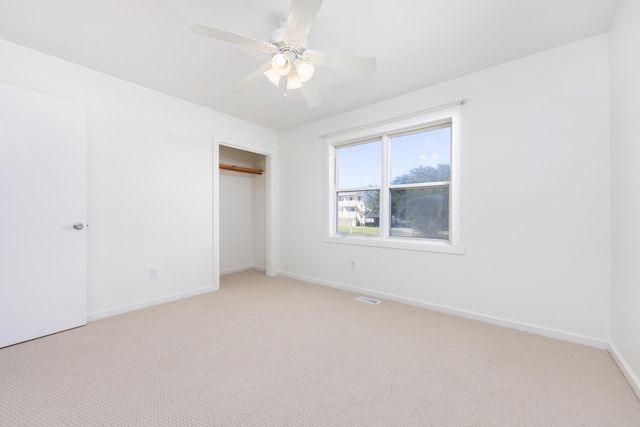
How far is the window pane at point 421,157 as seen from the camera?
2948 millimetres

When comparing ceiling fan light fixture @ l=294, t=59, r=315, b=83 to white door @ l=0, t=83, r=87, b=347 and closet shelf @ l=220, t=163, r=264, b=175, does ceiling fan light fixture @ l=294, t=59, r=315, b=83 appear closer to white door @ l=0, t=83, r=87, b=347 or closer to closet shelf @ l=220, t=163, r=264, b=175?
white door @ l=0, t=83, r=87, b=347

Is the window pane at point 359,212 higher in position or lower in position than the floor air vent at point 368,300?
higher

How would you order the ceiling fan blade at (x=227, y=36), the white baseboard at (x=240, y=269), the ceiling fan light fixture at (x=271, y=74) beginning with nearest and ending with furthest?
the ceiling fan blade at (x=227, y=36), the ceiling fan light fixture at (x=271, y=74), the white baseboard at (x=240, y=269)

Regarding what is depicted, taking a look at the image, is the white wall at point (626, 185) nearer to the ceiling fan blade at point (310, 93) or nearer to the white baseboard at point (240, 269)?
the ceiling fan blade at point (310, 93)

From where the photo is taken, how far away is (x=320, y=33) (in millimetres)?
2012

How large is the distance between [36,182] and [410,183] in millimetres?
3724

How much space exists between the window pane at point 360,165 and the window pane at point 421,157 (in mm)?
241

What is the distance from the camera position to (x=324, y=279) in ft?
13.0

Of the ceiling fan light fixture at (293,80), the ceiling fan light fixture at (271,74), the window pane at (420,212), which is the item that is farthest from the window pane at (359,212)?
the ceiling fan light fixture at (271,74)

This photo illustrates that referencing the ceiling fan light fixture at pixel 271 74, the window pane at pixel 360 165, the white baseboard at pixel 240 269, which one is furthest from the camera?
the white baseboard at pixel 240 269

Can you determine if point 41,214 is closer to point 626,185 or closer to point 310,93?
point 310,93

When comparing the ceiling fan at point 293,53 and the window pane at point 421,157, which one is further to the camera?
the window pane at point 421,157

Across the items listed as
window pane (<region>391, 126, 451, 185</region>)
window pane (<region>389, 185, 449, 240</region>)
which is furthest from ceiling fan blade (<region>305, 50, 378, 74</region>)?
window pane (<region>389, 185, 449, 240</region>)

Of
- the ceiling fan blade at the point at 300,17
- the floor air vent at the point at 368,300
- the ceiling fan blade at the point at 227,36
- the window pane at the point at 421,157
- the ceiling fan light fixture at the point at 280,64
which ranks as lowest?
the floor air vent at the point at 368,300
